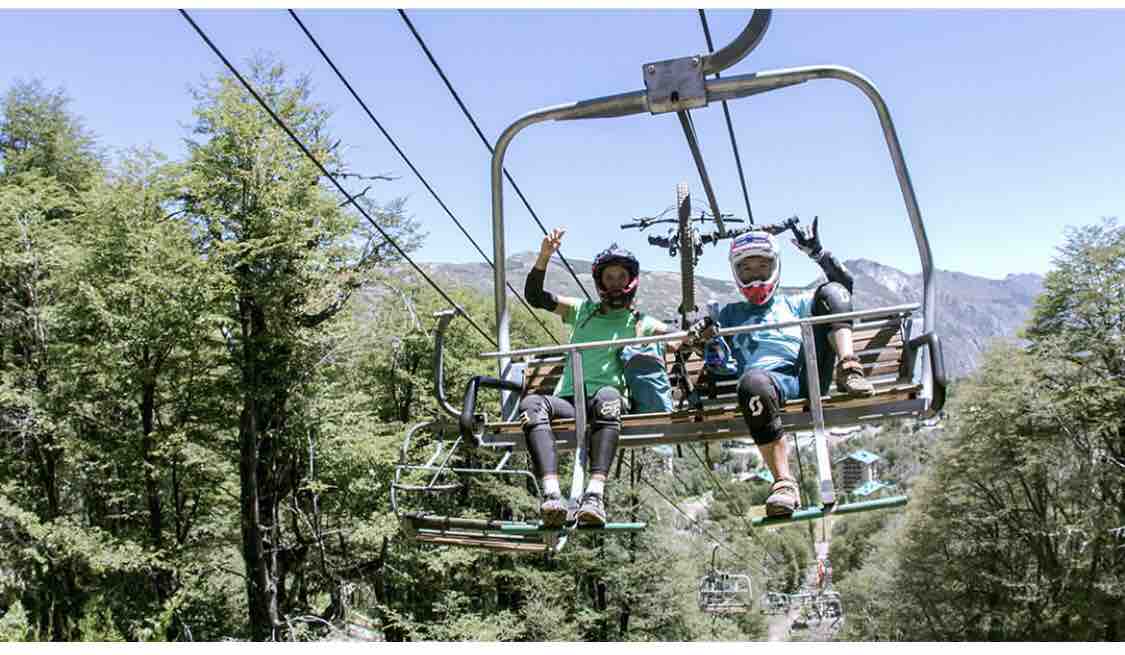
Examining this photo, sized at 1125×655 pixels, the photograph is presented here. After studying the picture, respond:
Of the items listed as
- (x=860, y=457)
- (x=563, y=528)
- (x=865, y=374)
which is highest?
(x=865, y=374)

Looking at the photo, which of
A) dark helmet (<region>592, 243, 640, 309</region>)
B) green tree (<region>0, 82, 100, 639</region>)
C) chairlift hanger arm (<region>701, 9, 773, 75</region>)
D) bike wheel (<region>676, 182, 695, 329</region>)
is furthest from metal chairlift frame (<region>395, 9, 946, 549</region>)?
green tree (<region>0, 82, 100, 639</region>)

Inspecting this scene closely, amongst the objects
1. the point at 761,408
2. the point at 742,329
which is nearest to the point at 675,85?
the point at 742,329

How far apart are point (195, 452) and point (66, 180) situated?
39.8 feet

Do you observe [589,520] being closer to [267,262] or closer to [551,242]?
[551,242]

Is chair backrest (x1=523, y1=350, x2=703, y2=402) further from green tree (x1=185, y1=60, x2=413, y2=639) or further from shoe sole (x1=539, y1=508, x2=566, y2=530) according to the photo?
green tree (x1=185, y1=60, x2=413, y2=639)

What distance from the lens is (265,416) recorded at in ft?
70.9

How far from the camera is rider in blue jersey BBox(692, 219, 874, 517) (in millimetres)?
4801

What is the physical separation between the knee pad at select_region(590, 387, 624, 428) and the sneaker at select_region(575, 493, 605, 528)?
46cm

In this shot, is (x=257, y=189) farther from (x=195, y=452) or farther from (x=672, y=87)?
(x=672, y=87)

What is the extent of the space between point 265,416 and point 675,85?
18.6 meters

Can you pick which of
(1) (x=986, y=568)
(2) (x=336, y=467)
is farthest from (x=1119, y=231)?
(2) (x=336, y=467)

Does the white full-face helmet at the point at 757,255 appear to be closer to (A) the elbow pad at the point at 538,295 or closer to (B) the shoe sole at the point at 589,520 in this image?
(A) the elbow pad at the point at 538,295

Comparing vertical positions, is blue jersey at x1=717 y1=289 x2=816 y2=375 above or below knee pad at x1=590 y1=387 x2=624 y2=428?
above

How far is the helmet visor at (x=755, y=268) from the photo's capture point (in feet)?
17.7
